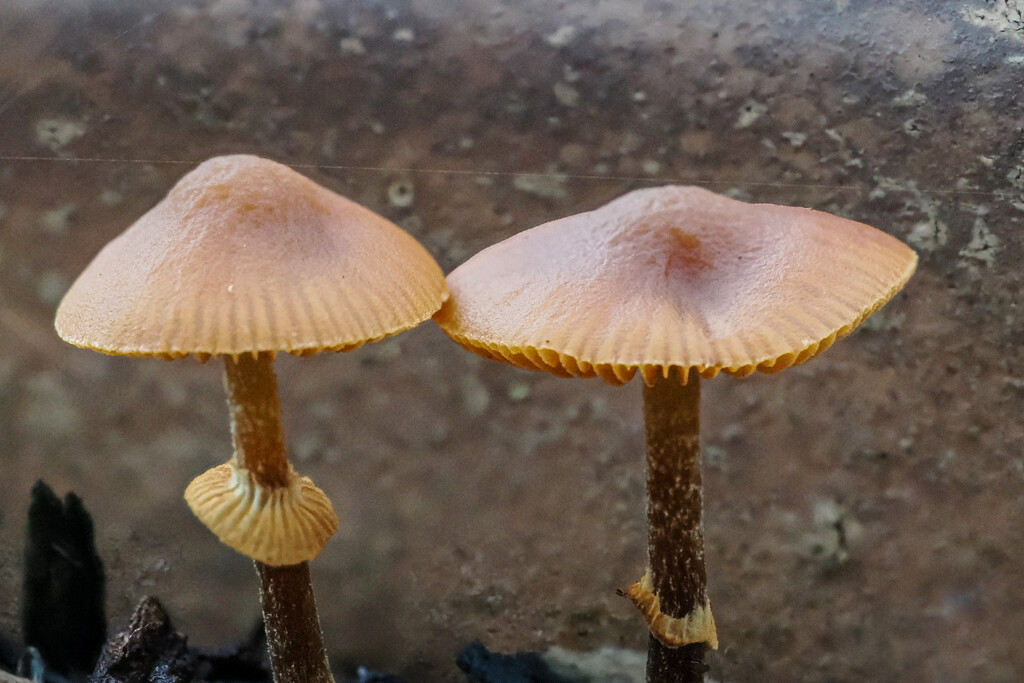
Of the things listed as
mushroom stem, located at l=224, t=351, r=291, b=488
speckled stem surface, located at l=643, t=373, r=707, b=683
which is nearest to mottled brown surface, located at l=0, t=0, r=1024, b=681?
speckled stem surface, located at l=643, t=373, r=707, b=683

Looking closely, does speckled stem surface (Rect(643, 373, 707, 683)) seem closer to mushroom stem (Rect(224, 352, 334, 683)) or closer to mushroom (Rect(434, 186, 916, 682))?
mushroom (Rect(434, 186, 916, 682))

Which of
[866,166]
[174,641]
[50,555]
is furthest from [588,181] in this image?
[50,555]

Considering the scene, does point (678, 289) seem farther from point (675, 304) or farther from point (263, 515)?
point (263, 515)

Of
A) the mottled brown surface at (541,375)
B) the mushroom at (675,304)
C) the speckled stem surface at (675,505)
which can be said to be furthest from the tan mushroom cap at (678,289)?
the mottled brown surface at (541,375)

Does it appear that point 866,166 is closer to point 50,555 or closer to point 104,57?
point 104,57

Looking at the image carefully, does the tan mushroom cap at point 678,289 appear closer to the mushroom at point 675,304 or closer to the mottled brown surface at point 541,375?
the mushroom at point 675,304

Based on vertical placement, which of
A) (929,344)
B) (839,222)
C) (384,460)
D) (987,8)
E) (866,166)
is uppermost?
(987,8)
